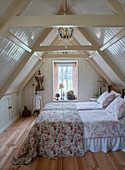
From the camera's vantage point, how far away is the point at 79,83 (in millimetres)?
6012

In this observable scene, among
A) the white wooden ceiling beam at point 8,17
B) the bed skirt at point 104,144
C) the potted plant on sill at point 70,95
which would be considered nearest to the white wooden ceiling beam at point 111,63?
the bed skirt at point 104,144

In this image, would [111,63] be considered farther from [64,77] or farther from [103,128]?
[64,77]

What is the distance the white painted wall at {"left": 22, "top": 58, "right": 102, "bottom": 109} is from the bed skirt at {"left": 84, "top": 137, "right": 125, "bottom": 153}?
10.4 ft

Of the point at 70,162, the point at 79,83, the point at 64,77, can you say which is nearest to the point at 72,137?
the point at 70,162

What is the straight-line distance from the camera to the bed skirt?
9.48ft

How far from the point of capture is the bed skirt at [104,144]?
289cm

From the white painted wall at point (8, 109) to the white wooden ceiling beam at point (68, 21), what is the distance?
2.75 meters

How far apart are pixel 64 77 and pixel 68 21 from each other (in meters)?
4.24

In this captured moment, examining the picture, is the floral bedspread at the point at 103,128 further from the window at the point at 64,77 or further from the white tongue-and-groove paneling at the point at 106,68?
the window at the point at 64,77

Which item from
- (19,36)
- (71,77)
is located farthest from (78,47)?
(71,77)

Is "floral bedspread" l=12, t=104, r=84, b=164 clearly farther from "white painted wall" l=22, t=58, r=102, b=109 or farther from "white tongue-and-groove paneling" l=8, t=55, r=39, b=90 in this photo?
"white painted wall" l=22, t=58, r=102, b=109

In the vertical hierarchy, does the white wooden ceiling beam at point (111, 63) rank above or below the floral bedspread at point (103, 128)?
above

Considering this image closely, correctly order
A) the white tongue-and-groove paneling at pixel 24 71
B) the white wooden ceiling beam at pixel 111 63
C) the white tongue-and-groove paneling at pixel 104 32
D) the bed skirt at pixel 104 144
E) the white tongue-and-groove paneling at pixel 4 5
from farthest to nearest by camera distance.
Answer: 1. the white tongue-and-groove paneling at pixel 24 71
2. the white wooden ceiling beam at pixel 111 63
3. the bed skirt at pixel 104 144
4. the white tongue-and-groove paneling at pixel 104 32
5. the white tongue-and-groove paneling at pixel 4 5

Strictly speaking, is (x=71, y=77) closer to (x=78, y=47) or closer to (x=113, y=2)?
(x=78, y=47)
